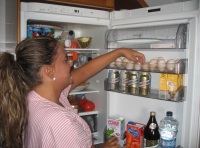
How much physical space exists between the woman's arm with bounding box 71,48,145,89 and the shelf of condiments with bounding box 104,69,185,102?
0.44ft

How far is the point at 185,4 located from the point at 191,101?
52 centimetres

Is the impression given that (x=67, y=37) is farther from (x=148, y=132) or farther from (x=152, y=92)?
(x=148, y=132)

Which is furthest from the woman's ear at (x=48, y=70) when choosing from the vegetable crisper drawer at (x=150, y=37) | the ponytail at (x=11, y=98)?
the vegetable crisper drawer at (x=150, y=37)

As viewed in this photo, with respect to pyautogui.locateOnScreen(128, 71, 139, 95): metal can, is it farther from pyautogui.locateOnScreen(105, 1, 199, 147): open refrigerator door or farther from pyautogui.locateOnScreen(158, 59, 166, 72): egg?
pyautogui.locateOnScreen(158, 59, 166, 72): egg

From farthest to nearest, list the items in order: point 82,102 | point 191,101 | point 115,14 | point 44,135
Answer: point 82,102 < point 115,14 < point 191,101 < point 44,135

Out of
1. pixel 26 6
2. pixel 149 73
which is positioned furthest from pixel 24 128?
pixel 149 73

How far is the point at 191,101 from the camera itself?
123 cm

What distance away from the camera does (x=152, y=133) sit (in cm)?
144

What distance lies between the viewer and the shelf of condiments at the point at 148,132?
4.39ft

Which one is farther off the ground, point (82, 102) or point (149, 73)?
point (149, 73)

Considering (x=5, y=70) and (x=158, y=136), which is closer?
(x=5, y=70)

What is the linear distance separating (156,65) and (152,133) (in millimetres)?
427

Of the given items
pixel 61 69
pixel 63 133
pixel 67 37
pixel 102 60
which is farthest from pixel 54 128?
pixel 67 37

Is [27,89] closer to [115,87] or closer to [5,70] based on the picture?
[5,70]
